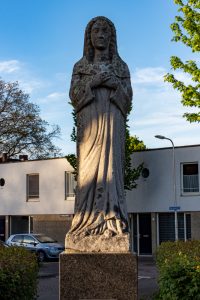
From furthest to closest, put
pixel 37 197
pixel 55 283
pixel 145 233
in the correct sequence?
pixel 37 197, pixel 145 233, pixel 55 283

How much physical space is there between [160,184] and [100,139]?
28873mm

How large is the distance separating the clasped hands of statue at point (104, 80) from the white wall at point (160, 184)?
27634mm

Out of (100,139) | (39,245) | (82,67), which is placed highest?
(82,67)

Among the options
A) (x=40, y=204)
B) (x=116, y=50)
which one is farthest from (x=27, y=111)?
(x=116, y=50)

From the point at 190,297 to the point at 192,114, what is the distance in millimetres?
14024

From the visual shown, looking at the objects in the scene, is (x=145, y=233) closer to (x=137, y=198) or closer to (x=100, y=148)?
(x=137, y=198)

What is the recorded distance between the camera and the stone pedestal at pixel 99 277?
22.2ft

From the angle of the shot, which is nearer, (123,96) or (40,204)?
(123,96)

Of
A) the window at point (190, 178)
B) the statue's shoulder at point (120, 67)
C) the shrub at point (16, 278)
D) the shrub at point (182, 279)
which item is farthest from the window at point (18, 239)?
the statue's shoulder at point (120, 67)

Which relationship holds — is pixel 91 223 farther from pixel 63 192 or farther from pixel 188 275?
pixel 63 192

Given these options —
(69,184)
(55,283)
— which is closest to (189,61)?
(55,283)

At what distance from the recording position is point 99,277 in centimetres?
682

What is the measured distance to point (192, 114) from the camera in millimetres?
21156

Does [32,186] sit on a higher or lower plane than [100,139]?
higher
